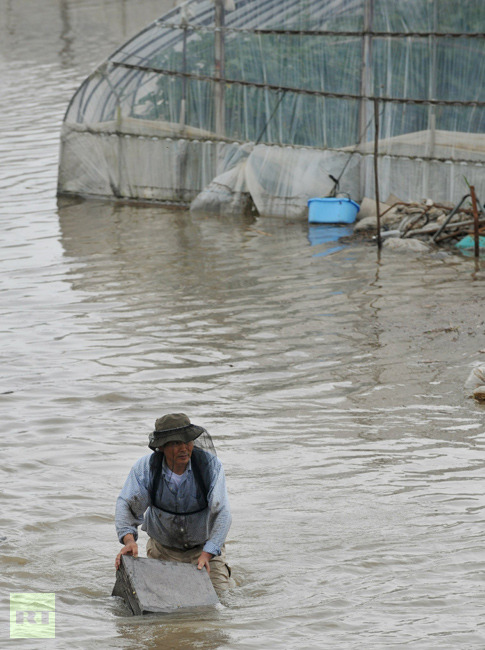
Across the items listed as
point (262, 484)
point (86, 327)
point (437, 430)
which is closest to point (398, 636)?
point (262, 484)

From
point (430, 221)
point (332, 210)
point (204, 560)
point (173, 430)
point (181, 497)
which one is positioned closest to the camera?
point (173, 430)

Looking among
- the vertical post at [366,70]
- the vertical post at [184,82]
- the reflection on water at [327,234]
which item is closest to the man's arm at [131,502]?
the reflection on water at [327,234]

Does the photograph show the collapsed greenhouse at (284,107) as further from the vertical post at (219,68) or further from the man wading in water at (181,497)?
the man wading in water at (181,497)

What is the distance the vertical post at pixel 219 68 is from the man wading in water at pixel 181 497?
13192 millimetres

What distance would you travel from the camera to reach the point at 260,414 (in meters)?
10.5

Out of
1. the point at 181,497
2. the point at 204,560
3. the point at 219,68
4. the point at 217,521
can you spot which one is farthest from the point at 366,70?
the point at 204,560

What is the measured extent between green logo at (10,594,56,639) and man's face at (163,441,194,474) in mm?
1206

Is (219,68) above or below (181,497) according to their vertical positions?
above

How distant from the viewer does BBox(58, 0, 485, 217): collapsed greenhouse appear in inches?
690

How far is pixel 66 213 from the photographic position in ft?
64.5

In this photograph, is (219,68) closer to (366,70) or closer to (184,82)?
(184,82)

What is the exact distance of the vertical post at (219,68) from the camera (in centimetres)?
1883

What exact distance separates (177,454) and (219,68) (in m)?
13.6

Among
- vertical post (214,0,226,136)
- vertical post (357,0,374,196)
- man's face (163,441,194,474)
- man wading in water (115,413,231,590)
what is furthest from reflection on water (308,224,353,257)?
man's face (163,441,194,474)
